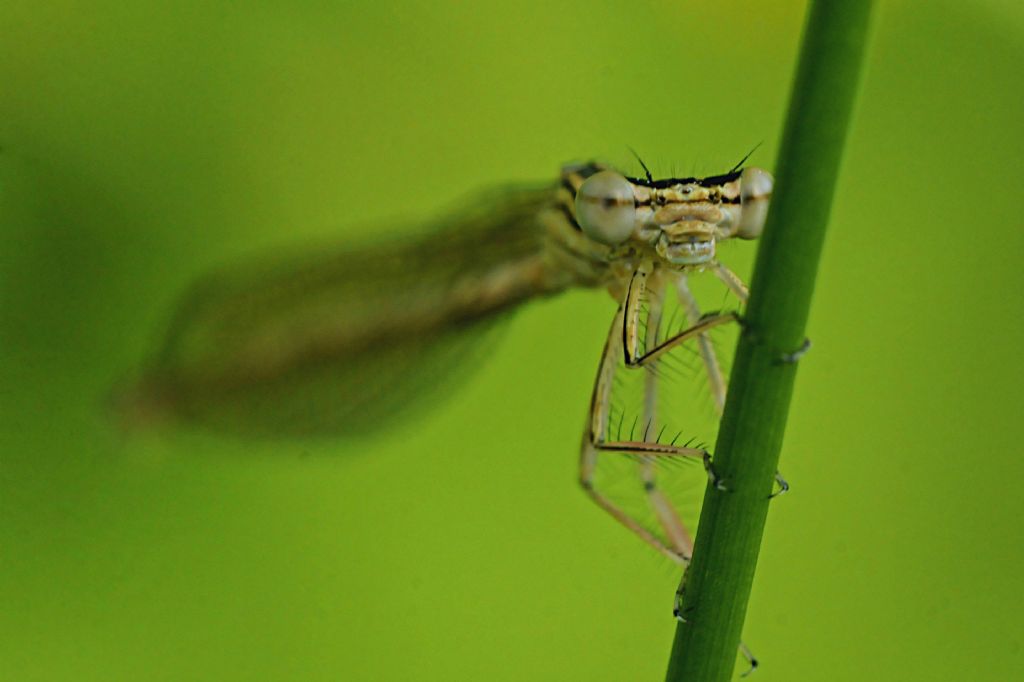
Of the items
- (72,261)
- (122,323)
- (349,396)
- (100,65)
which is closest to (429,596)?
(349,396)

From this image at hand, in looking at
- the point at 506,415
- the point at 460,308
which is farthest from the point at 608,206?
the point at 506,415

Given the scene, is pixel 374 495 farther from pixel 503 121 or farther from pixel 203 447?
pixel 503 121

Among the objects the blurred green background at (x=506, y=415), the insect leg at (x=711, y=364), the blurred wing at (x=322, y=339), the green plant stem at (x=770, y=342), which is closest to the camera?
the green plant stem at (x=770, y=342)

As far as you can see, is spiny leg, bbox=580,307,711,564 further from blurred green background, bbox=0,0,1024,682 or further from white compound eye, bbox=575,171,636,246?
blurred green background, bbox=0,0,1024,682

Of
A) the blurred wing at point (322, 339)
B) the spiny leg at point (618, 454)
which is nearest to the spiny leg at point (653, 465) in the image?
the spiny leg at point (618, 454)

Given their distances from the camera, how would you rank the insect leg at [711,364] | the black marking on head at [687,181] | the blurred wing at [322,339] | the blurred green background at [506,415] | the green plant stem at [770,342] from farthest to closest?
the blurred wing at [322,339]
the blurred green background at [506,415]
the insect leg at [711,364]
the black marking on head at [687,181]
the green plant stem at [770,342]

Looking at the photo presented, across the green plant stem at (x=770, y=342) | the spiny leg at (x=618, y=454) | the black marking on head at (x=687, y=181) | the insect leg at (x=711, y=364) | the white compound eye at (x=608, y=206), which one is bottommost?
the green plant stem at (x=770, y=342)

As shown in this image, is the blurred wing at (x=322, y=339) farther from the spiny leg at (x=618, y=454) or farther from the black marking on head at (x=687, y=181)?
the black marking on head at (x=687, y=181)
